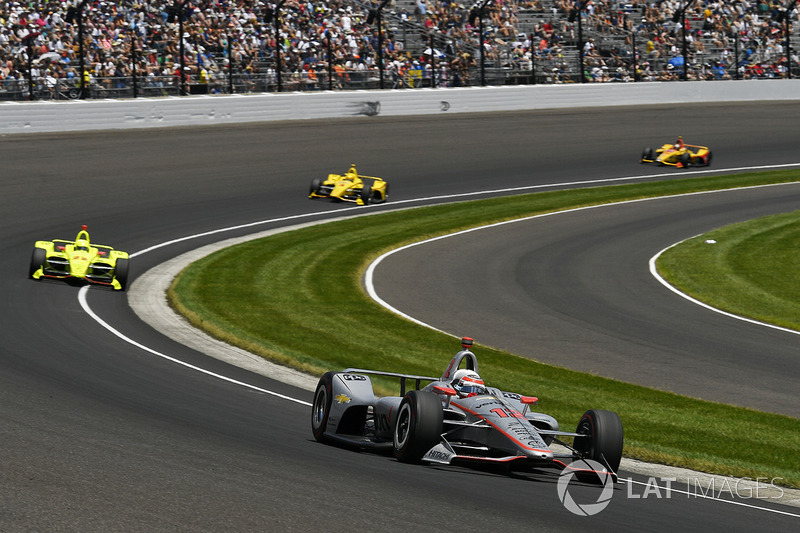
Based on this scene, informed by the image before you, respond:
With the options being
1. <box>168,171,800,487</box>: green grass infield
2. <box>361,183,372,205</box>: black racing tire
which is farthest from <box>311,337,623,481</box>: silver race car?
<box>361,183,372,205</box>: black racing tire

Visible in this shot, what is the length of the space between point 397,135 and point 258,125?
198 inches

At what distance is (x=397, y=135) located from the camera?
1577 inches

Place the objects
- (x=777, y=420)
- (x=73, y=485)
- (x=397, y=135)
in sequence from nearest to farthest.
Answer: (x=73, y=485) → (x=777, y=420) → (x=397, y=135)

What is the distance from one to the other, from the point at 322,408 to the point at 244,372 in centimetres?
399

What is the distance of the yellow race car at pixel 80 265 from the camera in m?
21.2

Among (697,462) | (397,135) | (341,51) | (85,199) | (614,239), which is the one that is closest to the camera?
(697,462)

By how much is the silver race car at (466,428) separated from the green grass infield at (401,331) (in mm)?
1883

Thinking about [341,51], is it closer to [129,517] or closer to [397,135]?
[397,135]

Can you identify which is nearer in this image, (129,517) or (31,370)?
(129,517)

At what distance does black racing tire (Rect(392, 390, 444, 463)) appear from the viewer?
10.0 m

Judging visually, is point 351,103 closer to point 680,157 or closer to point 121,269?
point 680,157

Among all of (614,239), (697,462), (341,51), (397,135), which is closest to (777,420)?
(697,462)

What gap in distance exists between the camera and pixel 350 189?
3231 centimetres

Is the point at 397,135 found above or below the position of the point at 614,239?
above
